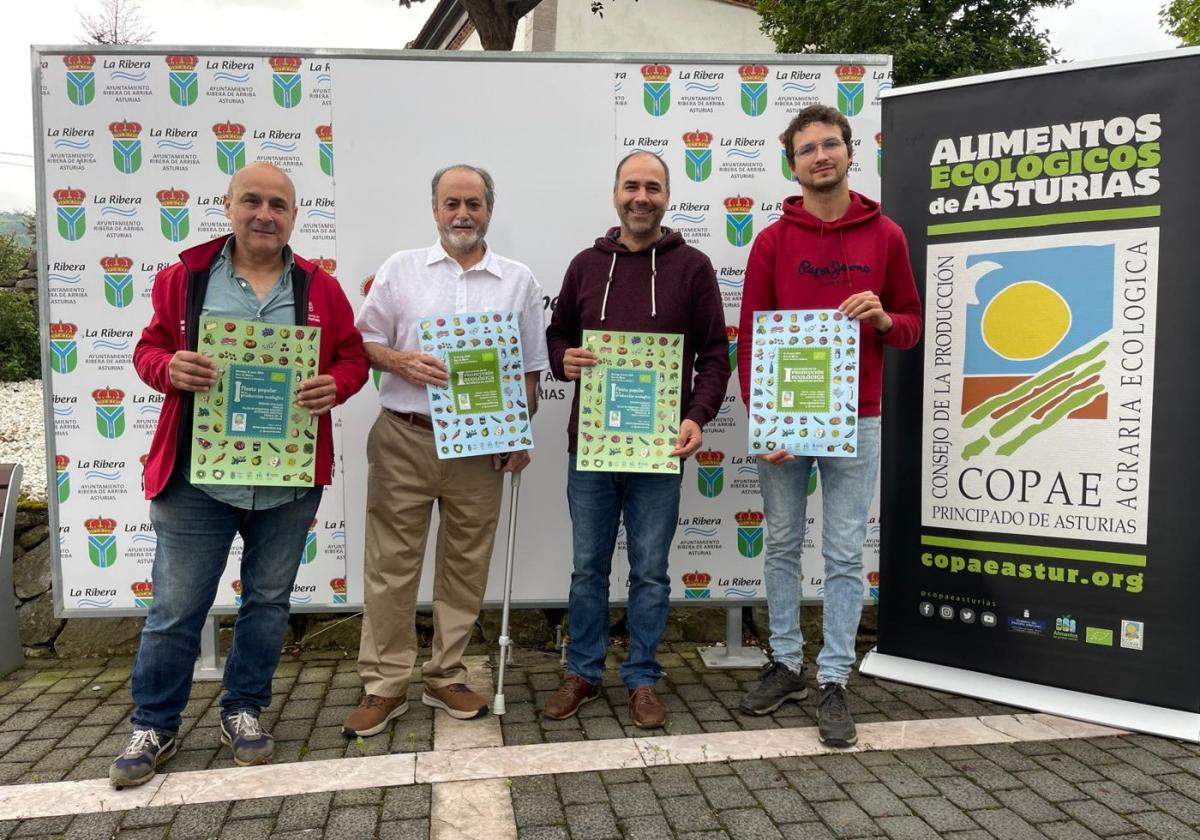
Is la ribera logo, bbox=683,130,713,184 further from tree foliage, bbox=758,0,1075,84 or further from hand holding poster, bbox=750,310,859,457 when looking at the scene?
tree foliage, bbox=758,0,1075,84

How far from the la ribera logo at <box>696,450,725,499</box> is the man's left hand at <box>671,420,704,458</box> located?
2.58 ft

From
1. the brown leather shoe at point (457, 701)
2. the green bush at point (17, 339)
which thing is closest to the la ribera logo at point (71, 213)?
the brown leather shoe at point (457, 701)

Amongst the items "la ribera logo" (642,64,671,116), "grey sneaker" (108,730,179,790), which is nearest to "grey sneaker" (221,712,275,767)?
"grey sneaker" (108,730,179,790)

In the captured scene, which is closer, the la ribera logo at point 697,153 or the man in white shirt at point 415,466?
the man in white shirt at point 415,466

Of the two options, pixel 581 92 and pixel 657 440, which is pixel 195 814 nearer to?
pixel 657 440

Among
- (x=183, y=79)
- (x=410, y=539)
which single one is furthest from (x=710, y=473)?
(x=183, y=79)

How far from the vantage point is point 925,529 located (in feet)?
11.9

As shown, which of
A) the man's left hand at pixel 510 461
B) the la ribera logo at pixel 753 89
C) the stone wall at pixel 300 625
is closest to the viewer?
the man's left hand at pixel 510 461

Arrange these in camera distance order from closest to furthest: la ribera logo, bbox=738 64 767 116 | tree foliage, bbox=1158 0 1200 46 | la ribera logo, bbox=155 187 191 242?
la ribera logo, bbox=155 187 191 242
la ribera logo, bbox=738 64 767 116
tree foliage, bbox=1158 0 1200 46

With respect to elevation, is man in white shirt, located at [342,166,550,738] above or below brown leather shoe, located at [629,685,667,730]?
above

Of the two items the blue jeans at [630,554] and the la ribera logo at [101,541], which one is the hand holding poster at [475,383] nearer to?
the blue jeans at [630,554]

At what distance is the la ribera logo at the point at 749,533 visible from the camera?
→ 393 cm

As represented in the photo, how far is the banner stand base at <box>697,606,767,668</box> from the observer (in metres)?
3.93

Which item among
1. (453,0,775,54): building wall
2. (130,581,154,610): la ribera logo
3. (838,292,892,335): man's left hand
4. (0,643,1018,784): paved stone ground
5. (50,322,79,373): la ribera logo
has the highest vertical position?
(453,0,775,54): building wall
